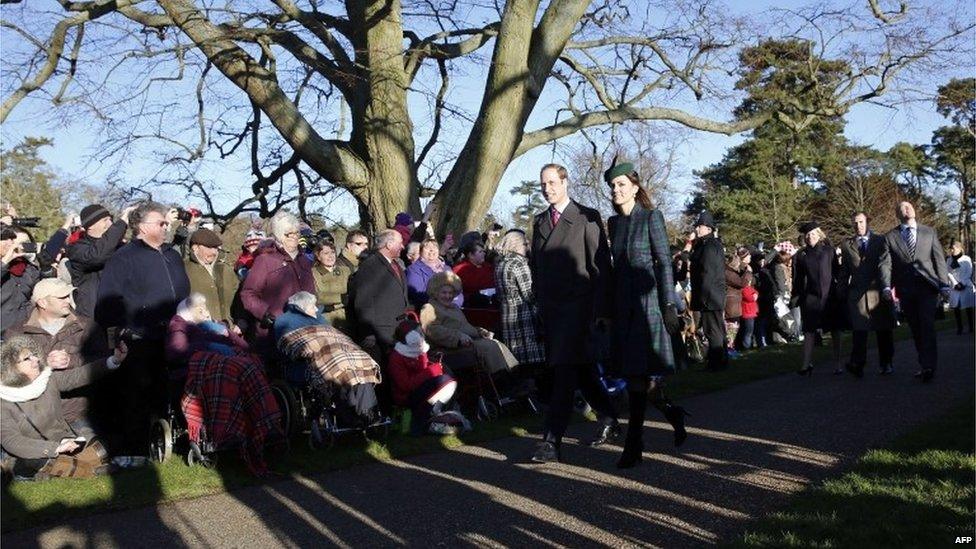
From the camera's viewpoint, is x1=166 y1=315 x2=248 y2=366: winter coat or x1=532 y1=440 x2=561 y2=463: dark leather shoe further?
x1=166 y1=315 x2=248 y2=366: winter coat

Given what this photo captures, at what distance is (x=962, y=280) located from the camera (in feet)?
72.3

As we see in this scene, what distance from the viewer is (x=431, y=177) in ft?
56.7

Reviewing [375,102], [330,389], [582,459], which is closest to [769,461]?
[582,459]

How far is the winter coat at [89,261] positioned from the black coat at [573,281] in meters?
3.46

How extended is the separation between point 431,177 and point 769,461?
11076 millimetres

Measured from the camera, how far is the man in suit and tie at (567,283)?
24.5 ft

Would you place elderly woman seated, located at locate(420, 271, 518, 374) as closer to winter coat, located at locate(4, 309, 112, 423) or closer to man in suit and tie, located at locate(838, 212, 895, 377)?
winter coat, located at locate(4, 309, 112, 423)

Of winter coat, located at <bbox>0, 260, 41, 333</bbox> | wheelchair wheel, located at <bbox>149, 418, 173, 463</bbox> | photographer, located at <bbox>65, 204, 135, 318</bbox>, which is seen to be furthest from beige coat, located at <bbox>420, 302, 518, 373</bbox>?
winter coat, located at <bbox>0, 260, 41, 333</bbox>

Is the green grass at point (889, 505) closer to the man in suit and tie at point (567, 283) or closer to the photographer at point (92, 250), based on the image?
the man in suit and tie at point (567, 283)

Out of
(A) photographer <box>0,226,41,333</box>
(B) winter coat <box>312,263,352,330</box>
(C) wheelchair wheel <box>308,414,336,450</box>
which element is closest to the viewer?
(C) wheelchair wheel <box>308,414,336,450</box>

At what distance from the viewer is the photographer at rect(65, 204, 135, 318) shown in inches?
335

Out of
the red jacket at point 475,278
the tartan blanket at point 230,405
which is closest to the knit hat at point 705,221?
the red jacket at point 475,278

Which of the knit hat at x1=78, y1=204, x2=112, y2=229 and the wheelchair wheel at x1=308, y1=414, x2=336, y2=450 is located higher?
the knit hat at x1=78, y1=204, x2=112, y2=229

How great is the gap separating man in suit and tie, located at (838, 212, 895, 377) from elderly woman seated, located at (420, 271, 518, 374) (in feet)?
15.5
